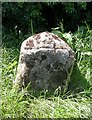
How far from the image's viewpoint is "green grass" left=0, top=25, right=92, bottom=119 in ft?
Answer: 13.7

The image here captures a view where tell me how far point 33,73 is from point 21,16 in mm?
1713

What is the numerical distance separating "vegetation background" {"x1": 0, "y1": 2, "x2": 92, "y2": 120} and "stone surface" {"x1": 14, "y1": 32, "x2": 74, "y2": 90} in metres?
0.12

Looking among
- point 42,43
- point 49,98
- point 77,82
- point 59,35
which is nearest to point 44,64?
point 42,43

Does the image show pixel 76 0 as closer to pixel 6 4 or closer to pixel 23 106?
pixel 6 4

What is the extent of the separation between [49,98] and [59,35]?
1.20 metres

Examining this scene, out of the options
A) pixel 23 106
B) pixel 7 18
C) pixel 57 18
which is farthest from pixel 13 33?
pixel 23 106

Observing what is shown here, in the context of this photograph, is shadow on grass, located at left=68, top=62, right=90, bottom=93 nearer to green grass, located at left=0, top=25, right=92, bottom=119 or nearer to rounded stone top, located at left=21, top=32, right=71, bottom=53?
green grass, located at left=0, top=25, right=92, bottom=119

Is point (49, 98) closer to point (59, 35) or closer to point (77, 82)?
point (77, 82)

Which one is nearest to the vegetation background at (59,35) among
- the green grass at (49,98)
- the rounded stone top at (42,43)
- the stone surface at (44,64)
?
the green grass at (49,98)

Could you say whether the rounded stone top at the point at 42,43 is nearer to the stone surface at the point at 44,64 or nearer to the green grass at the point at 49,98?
the stone surface at the point at 44,64

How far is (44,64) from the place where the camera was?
443cm

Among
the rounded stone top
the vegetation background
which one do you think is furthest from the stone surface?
the vegetation background

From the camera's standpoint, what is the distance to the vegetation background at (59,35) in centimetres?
420

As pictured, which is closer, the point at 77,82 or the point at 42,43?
the point at 42,43
